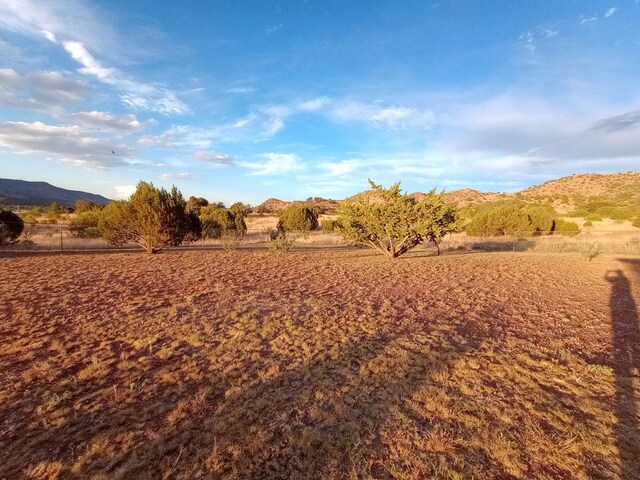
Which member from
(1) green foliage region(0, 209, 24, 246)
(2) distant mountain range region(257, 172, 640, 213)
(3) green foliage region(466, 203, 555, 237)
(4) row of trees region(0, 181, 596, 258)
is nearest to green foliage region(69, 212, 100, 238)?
(1) green foliage region(0, 209, 24, 246)

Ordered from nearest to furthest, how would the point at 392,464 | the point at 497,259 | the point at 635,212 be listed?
the point at 392,464
the point at 497,259
the point at 635,212

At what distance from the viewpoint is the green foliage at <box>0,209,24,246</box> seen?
61.6 ft

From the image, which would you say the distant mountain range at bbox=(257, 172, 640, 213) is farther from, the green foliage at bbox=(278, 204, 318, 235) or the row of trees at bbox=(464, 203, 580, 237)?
the green foliage at bbox=(278, 204, 318, 235)

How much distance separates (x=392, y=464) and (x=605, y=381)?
3.69 metres

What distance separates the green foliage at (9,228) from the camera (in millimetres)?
18781

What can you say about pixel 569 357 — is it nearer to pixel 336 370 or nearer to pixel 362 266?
pixel 336 370

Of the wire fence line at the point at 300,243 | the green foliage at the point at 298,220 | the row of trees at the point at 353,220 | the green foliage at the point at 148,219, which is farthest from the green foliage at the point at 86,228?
the green foliage at the point at 298,220

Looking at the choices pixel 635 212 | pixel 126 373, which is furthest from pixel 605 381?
pixel 635 212

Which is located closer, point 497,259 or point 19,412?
point 19,412

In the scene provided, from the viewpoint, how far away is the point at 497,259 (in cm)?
1736

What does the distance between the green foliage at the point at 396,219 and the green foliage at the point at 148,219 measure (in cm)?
869

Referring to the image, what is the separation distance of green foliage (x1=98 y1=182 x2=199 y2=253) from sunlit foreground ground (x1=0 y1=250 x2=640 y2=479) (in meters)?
7.63

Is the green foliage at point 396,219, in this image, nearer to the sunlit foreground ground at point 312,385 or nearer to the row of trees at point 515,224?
the sunlit foreground ground at point 312,385

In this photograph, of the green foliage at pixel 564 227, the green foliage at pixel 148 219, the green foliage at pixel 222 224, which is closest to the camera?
the green foliage at pixel 148 219
